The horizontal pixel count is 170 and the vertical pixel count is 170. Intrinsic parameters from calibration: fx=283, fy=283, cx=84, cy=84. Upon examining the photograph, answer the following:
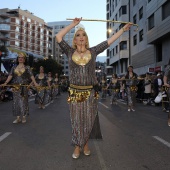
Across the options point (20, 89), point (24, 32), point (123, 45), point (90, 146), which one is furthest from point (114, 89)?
point (24, 32)

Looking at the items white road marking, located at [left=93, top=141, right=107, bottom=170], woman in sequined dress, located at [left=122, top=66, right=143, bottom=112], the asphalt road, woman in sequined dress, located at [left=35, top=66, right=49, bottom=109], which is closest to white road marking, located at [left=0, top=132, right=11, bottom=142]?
the asphalt road

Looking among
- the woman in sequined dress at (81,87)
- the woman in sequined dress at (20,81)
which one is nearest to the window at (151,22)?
the woman in sequined dress at (20,81)

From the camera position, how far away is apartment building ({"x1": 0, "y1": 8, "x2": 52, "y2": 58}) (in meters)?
104

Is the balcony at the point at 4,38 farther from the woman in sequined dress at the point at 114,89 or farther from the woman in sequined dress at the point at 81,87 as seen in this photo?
the woman in sequined dress at the point at 81,87

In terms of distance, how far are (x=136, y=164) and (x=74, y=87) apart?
1.60m

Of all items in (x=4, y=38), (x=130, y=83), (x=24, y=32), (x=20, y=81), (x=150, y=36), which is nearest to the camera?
(x=20, y=81)

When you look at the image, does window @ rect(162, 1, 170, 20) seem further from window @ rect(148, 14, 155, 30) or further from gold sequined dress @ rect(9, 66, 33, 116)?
gold sequined dress @ rect(9, 66, 33, 116)

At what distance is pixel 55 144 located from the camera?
19.2 ft

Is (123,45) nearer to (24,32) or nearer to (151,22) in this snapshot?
(151,22)

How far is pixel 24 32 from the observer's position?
114 m

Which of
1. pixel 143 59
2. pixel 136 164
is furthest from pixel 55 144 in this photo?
pixel 143 59

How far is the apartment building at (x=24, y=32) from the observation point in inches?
4077

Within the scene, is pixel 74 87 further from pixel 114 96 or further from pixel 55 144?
pixel 114 96

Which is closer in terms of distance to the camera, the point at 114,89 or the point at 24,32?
the point at 114,89
